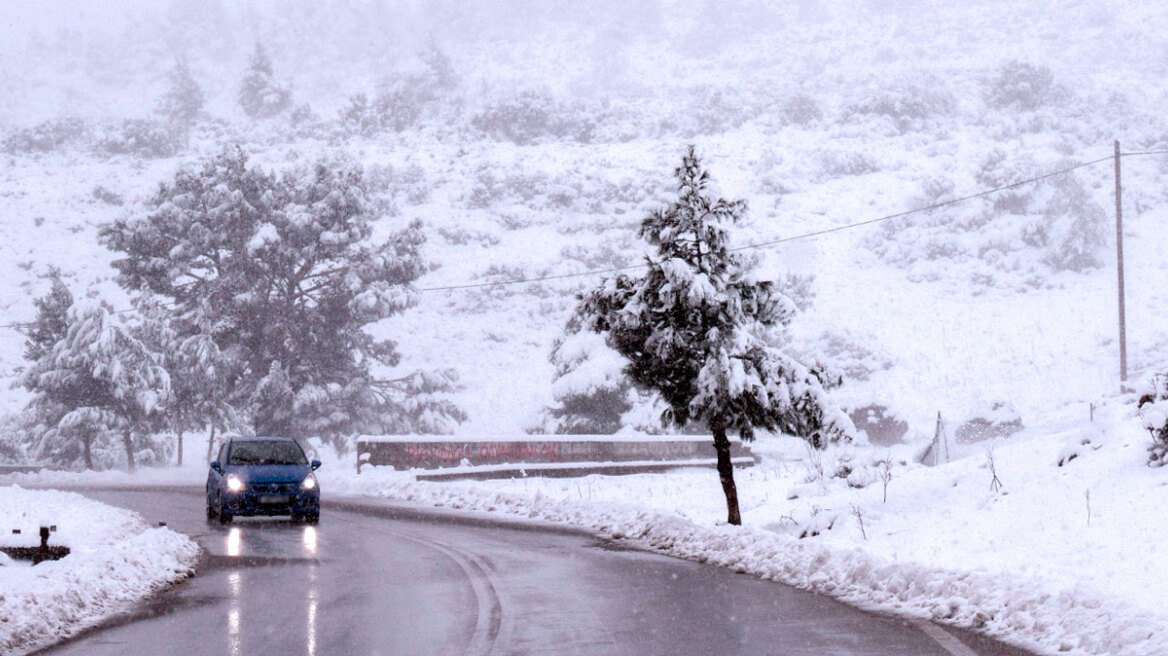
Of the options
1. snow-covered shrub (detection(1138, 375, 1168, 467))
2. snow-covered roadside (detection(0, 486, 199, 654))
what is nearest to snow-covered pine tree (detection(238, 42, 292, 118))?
snow-covered roadside (detection(0, 486, 199, 654))

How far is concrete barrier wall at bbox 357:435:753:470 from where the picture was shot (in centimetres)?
3800

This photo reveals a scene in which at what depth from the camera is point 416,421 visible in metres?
49.3

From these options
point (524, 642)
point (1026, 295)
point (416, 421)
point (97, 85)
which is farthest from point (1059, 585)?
point (97, 85)

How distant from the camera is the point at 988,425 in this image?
4075cm

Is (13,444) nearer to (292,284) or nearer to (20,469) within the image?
(20,469)

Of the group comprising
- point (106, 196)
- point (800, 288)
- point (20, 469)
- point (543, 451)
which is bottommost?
point (20, 469)

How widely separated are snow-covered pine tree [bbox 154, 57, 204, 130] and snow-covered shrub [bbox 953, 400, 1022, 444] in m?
102

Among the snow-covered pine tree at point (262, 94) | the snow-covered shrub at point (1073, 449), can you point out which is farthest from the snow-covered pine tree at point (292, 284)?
the snow-covered pine tree at point (262, 94)

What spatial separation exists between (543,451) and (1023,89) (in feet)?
267

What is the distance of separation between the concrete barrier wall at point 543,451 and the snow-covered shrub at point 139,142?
82985 millimetres

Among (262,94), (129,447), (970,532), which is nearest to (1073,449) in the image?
(970,532)

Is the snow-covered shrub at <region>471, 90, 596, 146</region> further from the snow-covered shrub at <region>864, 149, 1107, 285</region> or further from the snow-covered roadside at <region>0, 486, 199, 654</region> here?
the snow-covered roadside at <region>0, 486, 199, 654</region>

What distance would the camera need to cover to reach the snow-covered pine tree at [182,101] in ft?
419

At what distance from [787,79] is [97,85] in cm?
8784
